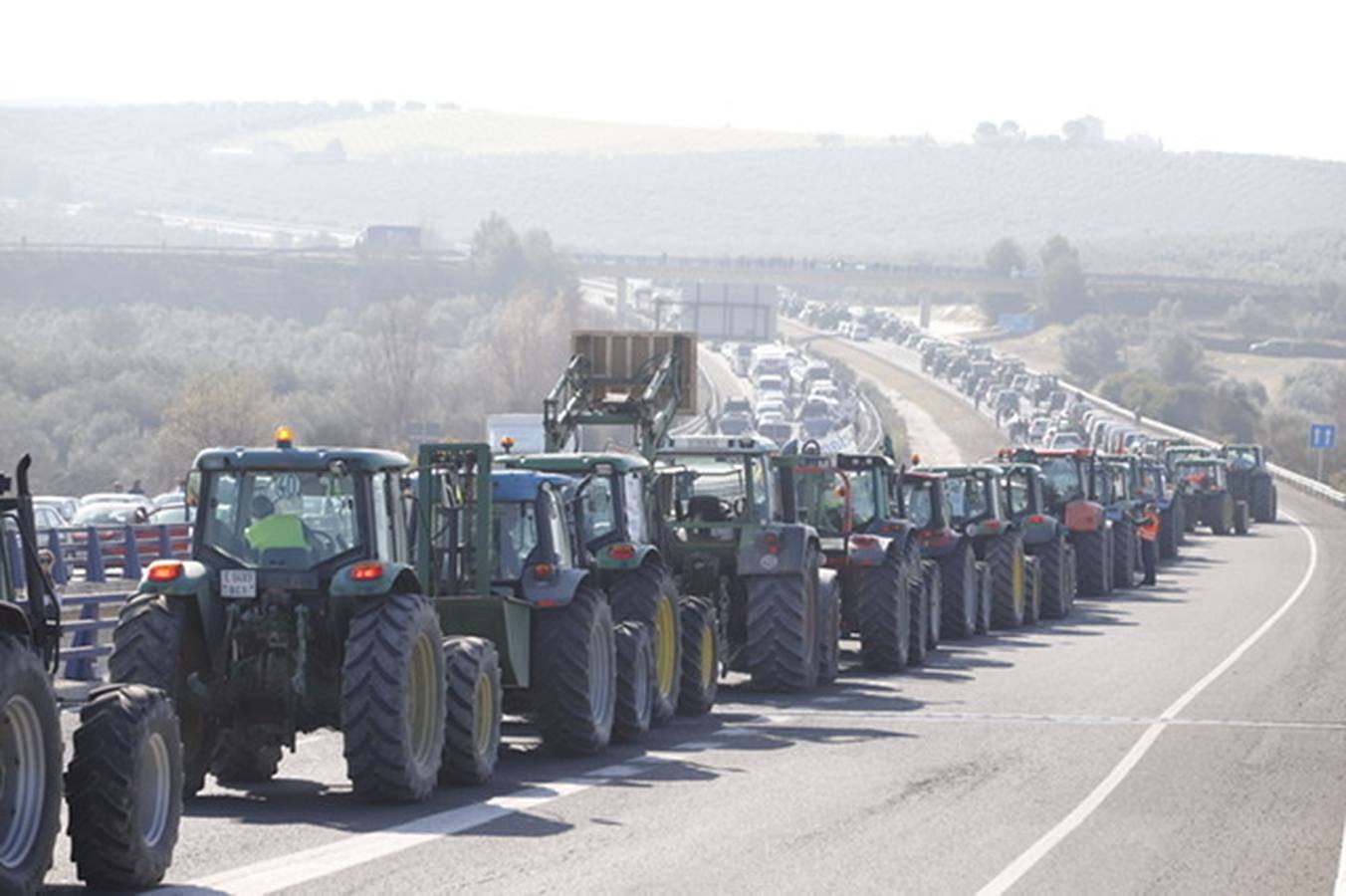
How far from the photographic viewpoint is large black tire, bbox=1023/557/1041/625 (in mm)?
39759

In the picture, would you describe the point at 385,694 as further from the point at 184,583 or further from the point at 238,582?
the point at 184,583

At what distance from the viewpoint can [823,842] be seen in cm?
1622

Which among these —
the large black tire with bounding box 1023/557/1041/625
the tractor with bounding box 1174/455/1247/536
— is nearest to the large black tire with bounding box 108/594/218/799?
the large black tire with bounding box 1023/557/1041/625

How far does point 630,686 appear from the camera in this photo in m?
21.8

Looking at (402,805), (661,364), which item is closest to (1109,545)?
(661,364)

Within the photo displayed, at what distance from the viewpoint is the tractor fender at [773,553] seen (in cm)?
2700

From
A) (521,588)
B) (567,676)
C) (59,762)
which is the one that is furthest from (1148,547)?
(59,762)

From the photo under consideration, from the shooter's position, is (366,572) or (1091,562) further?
(1091,562)

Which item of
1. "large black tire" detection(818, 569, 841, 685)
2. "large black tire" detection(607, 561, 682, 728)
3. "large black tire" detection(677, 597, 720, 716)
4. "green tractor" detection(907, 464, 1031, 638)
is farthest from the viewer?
"green tractor" detection(907, 464, 1031, 638)

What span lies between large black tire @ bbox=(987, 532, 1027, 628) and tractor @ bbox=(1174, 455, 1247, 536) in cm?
3387

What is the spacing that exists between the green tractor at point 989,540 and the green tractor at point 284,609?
63.4 ft

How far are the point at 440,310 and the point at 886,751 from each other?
13300cm

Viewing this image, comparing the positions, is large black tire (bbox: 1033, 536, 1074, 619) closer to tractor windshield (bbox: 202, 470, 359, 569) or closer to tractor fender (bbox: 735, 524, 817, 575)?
tractor fender (bbox: 735, 524, 817, 575)

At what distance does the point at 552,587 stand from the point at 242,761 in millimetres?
2846
